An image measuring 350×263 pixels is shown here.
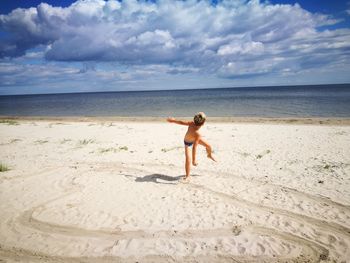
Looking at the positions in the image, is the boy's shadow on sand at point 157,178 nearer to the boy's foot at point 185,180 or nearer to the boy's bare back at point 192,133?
the boy's foot at point 185,180

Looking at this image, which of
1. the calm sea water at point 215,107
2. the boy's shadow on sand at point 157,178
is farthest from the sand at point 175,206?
the calm sea water at point 215,107

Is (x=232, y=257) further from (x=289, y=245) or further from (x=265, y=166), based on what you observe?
(x=265, y=166)

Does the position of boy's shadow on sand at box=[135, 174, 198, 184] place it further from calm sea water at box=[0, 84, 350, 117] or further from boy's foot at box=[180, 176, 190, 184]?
calm sea water at box=[0, 84, 350, 117]

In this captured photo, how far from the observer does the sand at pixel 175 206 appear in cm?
472

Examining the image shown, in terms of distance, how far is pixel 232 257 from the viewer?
14.7ft

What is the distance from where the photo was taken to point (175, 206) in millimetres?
6410

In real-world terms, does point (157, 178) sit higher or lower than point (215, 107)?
lower

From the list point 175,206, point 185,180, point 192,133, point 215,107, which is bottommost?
point 175,206

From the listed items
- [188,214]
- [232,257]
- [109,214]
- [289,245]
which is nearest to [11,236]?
[109,214]

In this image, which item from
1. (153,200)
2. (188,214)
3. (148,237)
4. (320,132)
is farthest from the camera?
(320,132)

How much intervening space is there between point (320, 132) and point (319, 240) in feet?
44.8

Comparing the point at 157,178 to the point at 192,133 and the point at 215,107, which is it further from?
the point at 215,107

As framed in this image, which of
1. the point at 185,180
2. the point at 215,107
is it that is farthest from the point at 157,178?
the point at 215,107

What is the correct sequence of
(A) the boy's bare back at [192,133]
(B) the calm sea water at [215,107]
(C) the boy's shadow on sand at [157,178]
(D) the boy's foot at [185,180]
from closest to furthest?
1. (A) the boy's bare back at [192,133]
2. (D) the boy's foot at [185,180]
3. (C) the boy's shadow on sand at [157,178]
4. (B) the calm sea water at [215,107]
